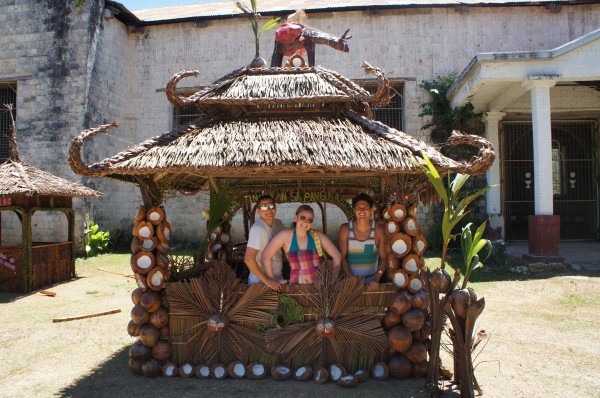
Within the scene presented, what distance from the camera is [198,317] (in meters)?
4.33

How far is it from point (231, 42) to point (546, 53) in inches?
341

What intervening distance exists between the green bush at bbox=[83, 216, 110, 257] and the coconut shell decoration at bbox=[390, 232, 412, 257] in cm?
1016

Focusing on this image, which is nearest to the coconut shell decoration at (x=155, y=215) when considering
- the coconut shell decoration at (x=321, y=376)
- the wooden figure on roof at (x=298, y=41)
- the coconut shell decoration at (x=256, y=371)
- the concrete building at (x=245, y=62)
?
the coconut shell decoration at (x=256, y=371)

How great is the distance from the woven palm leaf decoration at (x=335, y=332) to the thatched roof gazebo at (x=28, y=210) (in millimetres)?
6480

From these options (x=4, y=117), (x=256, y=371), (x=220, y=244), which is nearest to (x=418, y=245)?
(x=256, y=371)

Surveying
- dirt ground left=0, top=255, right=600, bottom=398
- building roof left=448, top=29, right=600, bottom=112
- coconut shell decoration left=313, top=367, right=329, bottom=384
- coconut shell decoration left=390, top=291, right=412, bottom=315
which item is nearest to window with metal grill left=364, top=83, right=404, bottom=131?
building roof left=448, top=29, right=600, bottom=112

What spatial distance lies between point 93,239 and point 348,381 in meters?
10.2

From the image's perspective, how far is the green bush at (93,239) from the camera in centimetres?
1190

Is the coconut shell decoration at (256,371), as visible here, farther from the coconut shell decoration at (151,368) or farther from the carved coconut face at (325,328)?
the coconut shell decoration at (151,368)

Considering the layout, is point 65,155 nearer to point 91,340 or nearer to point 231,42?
point 231,42

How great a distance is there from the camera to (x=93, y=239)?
39.5 ft

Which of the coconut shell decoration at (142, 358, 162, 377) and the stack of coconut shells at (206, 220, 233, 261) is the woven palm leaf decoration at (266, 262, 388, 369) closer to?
the coconut shell decoration at (142, 358, 162, 377)

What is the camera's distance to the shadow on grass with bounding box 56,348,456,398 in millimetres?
3869

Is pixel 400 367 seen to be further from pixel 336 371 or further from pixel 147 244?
pixel 147 244
